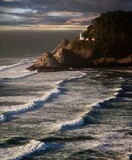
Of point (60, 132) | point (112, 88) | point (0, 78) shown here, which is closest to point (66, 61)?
point (0, 78)

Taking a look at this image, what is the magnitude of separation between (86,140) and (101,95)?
1974 cm

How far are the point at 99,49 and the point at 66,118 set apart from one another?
48.9 metres

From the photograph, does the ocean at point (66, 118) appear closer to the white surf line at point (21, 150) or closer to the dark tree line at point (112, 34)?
the white surf line at point (21, 150)

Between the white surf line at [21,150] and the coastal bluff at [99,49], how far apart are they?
1867 inches

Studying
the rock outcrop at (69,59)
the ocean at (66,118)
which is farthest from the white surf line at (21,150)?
the rock outcrop at (69,59)

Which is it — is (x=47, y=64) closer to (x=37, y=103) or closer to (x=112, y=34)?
(x=112, y=34)

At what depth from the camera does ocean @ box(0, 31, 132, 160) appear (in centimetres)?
3222

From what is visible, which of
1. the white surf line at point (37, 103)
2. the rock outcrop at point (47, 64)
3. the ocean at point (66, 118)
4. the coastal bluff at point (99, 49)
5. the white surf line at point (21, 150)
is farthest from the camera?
the coastal bluff at point (99, 49)

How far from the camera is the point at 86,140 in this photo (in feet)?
114

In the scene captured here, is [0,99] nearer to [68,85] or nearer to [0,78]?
[68,85]

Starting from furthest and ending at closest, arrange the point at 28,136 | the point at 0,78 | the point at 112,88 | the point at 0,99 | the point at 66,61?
the point at 66,61
the point at 0,78
the point at 112,88
the point at 0,99
the point at 28,136

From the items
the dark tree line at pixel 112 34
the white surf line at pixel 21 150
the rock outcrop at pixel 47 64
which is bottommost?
the white surf line at pixel 21 150

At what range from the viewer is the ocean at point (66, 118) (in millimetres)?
32219

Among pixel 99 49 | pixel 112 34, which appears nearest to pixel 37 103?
pixel 99 49
